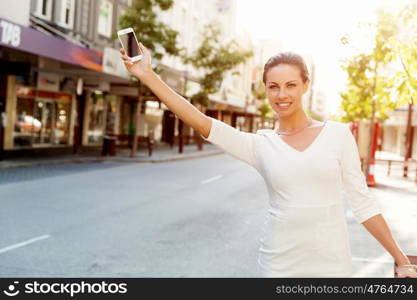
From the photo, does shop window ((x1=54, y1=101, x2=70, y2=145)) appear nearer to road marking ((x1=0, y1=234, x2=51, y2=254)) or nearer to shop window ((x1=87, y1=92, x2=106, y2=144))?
shop window ((x1=87, y1=92, x2=106, y2=144))

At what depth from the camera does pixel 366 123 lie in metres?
23.5

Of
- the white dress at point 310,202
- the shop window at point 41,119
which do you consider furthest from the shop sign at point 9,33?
the white dress at point 310,202

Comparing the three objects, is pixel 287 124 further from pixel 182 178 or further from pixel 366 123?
pixel 366 123

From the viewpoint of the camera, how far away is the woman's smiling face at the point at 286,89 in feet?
8.45

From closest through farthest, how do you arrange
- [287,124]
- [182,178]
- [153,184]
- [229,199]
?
1. [287,124]
2. [229,199]
3. [153,184]
4. [182,178]

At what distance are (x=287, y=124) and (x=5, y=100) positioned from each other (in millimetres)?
24203

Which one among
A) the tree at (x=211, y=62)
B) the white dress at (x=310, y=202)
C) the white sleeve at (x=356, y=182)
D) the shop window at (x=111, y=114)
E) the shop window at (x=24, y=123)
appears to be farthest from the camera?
the tree at (x=211, y=62)

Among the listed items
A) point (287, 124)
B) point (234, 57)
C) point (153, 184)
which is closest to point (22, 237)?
point (287, 124)

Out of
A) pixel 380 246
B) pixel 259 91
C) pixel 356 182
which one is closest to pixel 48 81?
→ pixel 380 246

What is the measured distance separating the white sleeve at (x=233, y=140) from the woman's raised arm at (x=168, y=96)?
0.03 metres

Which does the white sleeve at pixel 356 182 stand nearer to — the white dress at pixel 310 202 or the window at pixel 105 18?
the white dress at pixel 310 202

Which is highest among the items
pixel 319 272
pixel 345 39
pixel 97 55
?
pixel 97 55

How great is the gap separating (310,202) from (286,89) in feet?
1.60

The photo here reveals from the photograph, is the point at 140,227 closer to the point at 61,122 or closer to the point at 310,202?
the point at 310,202
